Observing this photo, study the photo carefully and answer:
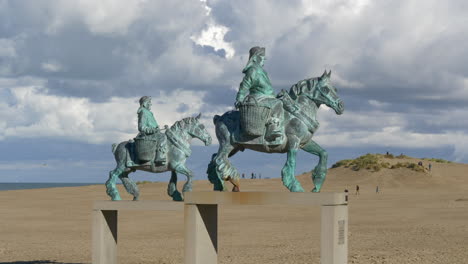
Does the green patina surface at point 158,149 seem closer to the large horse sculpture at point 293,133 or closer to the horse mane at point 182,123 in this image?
the horse mane at point 182,123

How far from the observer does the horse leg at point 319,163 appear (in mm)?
12438

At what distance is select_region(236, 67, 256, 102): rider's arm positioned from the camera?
1270cm

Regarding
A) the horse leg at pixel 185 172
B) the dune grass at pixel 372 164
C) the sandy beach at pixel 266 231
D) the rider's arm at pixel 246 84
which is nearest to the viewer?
the rider's arm at pixel 246 84

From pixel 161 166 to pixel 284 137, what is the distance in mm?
3089

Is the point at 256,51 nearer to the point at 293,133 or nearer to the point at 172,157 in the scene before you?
the point at 293,133

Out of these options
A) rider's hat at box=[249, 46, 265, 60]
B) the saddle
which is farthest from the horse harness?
rider's hat at box=[249, 46, 265, 60]

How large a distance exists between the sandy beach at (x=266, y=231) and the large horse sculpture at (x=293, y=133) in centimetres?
499

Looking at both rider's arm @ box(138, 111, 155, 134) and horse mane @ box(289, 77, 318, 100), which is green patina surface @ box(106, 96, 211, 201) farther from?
horse mane @ box(289, 77, 318, 100)

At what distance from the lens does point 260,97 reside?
1257 cm

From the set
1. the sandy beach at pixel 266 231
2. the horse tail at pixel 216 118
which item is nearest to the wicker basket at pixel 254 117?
the horse tail at pixel 216 118

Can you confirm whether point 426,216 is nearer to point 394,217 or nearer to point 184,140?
point 394,217

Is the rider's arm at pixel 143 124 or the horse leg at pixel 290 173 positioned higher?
the rider's arm at pixel 143 124

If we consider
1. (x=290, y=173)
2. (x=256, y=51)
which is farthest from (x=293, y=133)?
(x=256, y=51)

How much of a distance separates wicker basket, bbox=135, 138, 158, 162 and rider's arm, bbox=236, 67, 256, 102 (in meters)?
2.43
